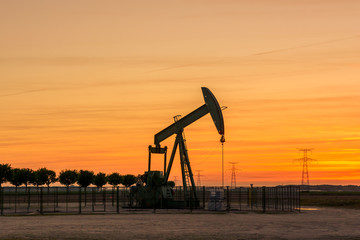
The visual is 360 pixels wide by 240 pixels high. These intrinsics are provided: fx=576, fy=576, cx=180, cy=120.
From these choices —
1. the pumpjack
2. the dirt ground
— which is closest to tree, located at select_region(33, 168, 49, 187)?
the pumpjack

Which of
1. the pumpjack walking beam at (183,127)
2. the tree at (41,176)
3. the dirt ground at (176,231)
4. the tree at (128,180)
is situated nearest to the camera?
the dirt ground at (176,231)

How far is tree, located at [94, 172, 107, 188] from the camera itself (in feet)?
515

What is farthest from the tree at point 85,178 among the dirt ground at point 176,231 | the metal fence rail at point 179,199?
the dirt ground at point 176,231

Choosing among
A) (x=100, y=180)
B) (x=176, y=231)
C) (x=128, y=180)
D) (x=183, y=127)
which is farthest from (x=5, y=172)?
(x=176, y=231)

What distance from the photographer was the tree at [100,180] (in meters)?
157

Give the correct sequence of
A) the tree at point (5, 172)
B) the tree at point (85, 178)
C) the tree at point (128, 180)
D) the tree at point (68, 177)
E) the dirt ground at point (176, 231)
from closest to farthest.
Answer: the dirt ground at point (176, 231), the tree at point (5, 172), the tree at point (85, 178), the tree at point (68, 177), the tree at point (128, 180)

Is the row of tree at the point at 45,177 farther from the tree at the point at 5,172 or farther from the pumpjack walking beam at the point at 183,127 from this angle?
the pumpjack walking beam at the point at 183,127

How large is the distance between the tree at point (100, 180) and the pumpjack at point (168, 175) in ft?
338

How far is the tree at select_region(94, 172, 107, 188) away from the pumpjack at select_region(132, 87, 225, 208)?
103 meters

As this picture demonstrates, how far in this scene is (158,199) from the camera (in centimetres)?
5306

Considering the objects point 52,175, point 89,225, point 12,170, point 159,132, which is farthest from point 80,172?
point 89,225

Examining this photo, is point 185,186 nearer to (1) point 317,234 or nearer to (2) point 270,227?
(2) point 270,227

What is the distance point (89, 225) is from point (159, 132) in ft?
76.4

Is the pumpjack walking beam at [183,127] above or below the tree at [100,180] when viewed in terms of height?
above
